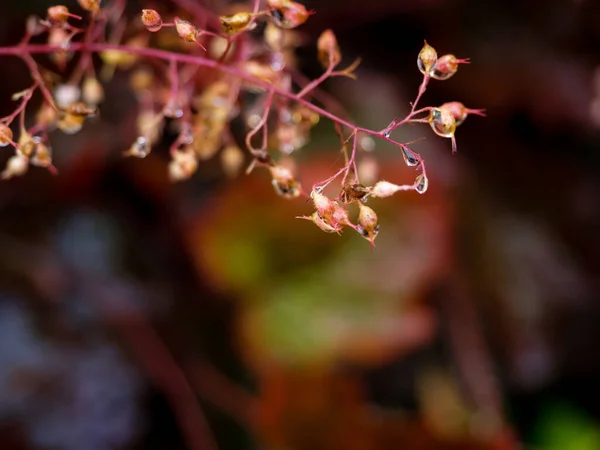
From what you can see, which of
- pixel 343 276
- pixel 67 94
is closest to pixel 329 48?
pixel 67 94

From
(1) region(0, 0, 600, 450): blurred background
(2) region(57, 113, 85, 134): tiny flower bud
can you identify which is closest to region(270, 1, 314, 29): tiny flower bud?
(2) region(57, 113, 85, 134): tiny flower bud

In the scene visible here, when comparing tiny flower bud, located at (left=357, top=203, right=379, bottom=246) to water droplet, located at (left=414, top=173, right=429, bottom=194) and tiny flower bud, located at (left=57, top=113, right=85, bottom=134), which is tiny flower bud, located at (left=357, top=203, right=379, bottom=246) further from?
tiny flower bud, located at (left=57, top=113, right=85, bottom=134)

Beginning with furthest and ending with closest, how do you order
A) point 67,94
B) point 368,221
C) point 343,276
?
1. point 343,276
2. point 67,94
3. point 368,221

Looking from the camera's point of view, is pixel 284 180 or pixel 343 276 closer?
pixel 284 180

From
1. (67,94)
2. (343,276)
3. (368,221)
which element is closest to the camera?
(368,221)

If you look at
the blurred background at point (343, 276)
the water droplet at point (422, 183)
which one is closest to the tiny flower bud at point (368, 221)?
the water droplet at point (422, 183)

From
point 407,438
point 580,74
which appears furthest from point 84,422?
point 580,74

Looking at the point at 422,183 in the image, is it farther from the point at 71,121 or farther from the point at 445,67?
the point at 71,121
